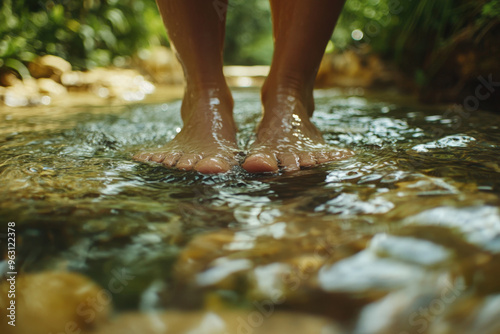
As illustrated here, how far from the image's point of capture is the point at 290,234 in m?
0.69

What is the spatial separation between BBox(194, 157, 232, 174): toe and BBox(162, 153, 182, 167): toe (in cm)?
12

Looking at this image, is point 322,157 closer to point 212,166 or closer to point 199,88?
point 212,166

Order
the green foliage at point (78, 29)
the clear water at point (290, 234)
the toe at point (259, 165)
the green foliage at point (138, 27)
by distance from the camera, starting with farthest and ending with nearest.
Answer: the green foliage at point (78, 29) < the green foliage at point (138, 27) < the toe at point (259, 165) < the clear water at point (290, 234)

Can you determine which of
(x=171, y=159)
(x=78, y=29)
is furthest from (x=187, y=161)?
(x=78, y=29)

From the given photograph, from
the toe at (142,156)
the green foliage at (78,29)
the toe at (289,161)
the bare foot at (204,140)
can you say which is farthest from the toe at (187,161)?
the green foliage at (78,29)

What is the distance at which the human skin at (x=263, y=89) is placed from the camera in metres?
1.30

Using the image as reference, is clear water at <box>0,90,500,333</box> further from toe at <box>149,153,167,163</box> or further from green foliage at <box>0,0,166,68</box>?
green foliage at <box>0,0,166,68</box>

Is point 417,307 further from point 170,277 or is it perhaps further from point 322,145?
point 322,145

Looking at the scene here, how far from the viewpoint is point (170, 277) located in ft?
1.99

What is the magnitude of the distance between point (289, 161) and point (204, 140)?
14.8 inches

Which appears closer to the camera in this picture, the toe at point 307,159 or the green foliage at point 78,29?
the toe at point 307,159

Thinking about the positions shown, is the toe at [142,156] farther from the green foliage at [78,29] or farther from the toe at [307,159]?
the green foliage at [78,29]

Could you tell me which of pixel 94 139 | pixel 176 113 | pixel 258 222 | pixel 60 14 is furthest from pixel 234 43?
pixel 258 222

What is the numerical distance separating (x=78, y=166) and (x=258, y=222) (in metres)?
0.68
